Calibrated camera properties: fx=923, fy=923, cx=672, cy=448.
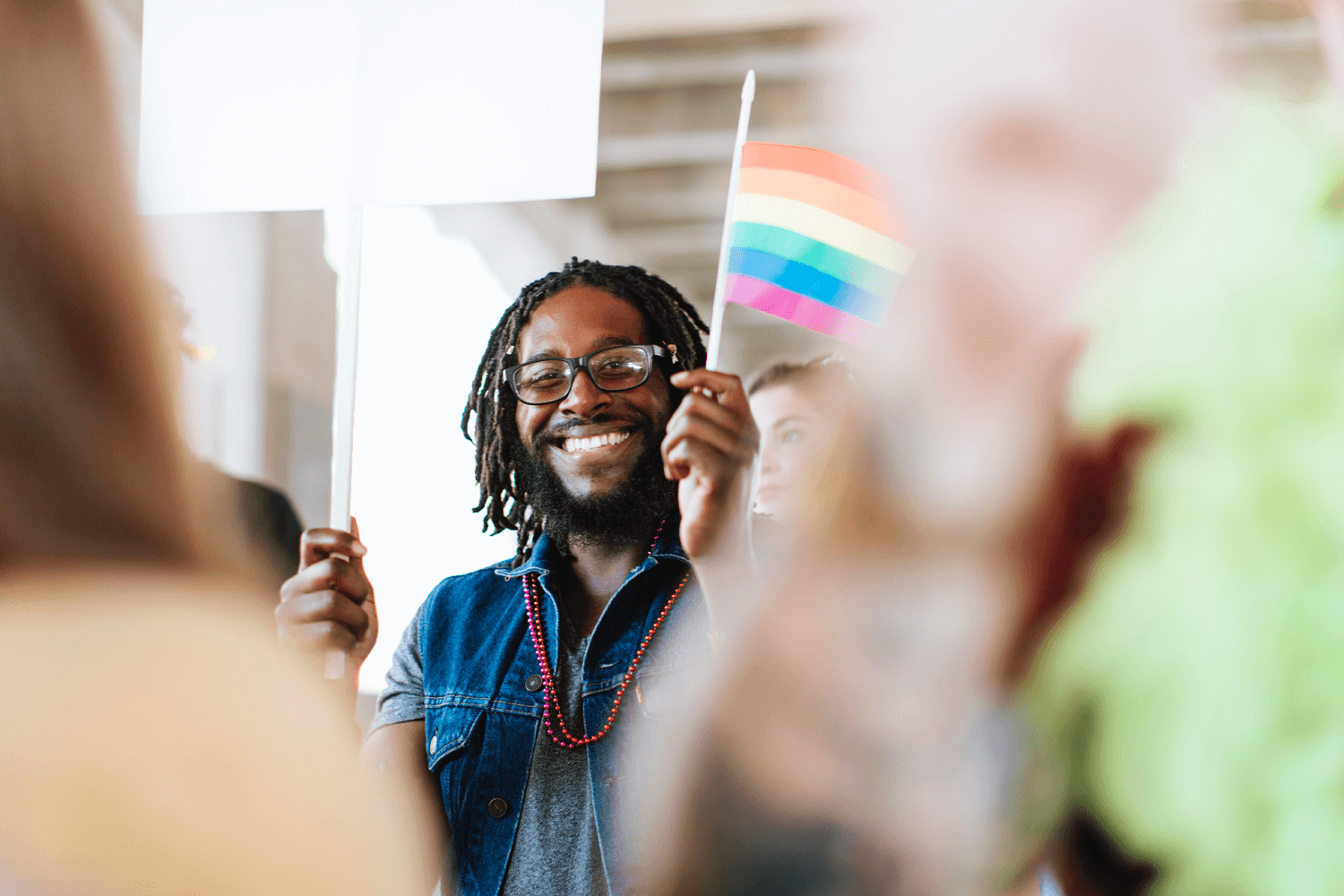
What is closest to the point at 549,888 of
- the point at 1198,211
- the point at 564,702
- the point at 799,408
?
the point at 564,702

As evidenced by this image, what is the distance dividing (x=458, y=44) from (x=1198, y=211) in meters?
0.62

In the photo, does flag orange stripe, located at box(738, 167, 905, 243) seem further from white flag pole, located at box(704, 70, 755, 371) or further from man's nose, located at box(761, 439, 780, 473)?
man's nose, located at box(761, 439, 780, 473)

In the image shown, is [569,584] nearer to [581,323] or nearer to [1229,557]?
[581,323]

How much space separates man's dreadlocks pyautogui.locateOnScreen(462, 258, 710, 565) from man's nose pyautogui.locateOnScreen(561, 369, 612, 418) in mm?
61

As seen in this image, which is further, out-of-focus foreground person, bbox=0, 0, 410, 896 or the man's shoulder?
the man's shoulder

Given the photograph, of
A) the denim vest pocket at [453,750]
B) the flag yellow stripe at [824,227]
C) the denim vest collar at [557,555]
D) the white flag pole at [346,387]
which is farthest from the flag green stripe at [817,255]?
the denim vest pocket at [453,750]

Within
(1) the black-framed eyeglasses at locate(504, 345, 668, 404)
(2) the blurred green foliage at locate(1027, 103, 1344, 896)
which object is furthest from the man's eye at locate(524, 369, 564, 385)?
(2) the blurred green foliage at locate(1027, 103, 1344, 896)

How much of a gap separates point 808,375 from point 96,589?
56 cm

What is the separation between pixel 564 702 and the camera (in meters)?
0.78

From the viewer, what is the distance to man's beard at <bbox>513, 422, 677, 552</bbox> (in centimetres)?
77

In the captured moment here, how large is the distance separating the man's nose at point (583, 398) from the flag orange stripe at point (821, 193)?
0.66 ft

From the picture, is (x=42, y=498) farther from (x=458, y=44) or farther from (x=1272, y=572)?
(x=1272, y=572)

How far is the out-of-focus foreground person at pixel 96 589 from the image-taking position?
63cm

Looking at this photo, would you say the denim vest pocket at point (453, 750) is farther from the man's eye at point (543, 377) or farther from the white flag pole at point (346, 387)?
the man's eye at point (543, 377)
